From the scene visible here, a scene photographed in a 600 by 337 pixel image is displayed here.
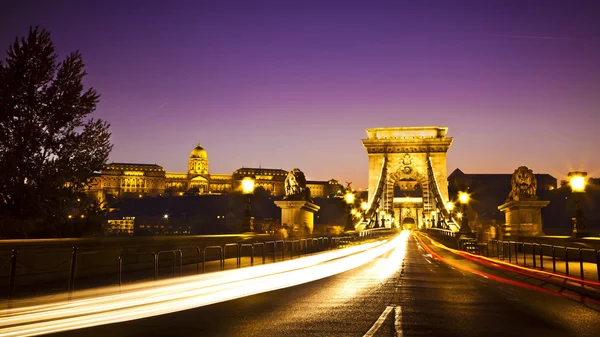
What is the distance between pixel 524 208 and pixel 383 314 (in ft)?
90.0

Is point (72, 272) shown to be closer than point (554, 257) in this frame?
Yes

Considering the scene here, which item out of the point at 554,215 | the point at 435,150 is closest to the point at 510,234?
the point at 435,150

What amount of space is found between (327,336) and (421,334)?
133 cm

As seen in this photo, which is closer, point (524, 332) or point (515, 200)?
point (524, 332)

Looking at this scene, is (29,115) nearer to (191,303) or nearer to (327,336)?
(191,303)

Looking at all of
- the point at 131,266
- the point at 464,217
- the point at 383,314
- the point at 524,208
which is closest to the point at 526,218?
the point at 524,208

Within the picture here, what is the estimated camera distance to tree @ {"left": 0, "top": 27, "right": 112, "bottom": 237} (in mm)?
21328

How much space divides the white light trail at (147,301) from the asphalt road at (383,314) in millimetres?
466

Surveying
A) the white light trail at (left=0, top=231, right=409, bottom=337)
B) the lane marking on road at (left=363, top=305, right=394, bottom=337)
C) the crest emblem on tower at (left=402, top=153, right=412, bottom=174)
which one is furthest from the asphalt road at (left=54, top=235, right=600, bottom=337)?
the crest emblem on tower at (left=402, top=153, right=412, bottom=174)

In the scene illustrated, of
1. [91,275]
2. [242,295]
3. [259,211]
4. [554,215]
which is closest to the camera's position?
[242,295]

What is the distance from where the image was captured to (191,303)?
32.9 feet

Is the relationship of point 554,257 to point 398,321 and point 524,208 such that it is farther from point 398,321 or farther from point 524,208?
point 524,208

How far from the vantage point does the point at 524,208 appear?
33250 mm

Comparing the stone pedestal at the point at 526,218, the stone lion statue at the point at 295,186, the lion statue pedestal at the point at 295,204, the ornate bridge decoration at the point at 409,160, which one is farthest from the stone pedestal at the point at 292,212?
the ornate bridge decoration at the point at 409,160
